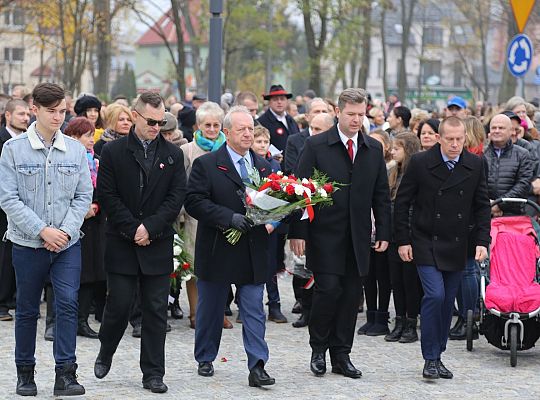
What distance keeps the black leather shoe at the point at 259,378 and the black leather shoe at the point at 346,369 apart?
695 millimetres

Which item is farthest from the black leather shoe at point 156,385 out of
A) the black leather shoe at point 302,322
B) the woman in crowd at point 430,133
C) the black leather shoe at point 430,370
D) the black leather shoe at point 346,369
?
the woman in crowd at point 430,133

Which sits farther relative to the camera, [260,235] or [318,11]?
[318,11]

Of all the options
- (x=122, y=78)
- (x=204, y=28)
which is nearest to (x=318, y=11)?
(x=204, y=28)

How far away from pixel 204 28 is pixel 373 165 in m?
29.2

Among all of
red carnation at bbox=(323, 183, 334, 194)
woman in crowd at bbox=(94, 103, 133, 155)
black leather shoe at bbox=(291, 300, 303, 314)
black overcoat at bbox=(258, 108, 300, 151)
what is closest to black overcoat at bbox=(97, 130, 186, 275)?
red carnation at bbox=(323, 183, 334, 194)

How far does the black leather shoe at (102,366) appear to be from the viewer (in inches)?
348

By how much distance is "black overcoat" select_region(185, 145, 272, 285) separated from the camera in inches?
357

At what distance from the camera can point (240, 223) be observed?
28.8ft

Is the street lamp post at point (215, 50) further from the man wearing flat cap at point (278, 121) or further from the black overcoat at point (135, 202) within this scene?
the black overcoat at point (135, 202)

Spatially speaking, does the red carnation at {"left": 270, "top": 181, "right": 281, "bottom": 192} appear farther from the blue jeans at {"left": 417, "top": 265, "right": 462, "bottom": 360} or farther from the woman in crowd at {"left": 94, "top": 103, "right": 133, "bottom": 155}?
the woman in crowd at {"left": 94, "top": 103, "right": 133, "bottom": 155}

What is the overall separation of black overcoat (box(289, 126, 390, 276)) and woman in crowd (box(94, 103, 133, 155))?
8.89 feet

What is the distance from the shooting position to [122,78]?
233 ft

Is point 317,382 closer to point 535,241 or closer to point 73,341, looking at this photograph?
point 73,341

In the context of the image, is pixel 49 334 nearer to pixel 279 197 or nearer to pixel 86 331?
pixel 86 331
